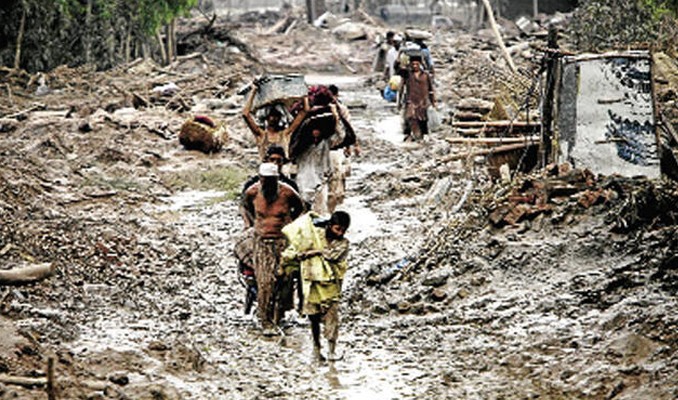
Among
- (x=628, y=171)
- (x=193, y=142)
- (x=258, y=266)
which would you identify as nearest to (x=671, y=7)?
(x=628, y=171)

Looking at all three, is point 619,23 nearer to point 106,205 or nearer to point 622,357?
point 106,205

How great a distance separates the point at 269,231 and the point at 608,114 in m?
3.75

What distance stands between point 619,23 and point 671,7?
43.3ft

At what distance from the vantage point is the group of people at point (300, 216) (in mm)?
7184

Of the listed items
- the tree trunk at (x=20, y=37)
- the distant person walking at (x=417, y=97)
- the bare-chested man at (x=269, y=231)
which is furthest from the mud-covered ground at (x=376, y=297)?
the tree trunk at (x=20, y=37)

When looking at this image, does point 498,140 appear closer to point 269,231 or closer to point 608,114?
point 608,114

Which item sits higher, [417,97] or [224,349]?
[417,97]

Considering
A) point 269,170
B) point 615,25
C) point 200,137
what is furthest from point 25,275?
point 615,25

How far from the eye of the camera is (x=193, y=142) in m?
16.3

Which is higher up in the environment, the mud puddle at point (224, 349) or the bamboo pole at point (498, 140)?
the bamboo pole at point (498, 140)

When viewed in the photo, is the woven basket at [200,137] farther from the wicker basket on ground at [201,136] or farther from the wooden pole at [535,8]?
the wooden pole at [535,8]

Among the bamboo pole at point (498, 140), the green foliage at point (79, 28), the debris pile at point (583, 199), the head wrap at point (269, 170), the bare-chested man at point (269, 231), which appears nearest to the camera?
the head wrap at point (269, 170)

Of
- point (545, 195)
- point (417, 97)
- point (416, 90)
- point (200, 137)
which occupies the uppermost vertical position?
point (545, 195)

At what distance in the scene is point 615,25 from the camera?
2105 cm
